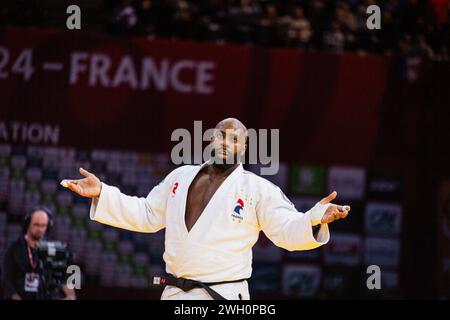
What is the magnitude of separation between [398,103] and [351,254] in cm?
217

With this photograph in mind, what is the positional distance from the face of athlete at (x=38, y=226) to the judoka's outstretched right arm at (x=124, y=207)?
2861 millimetres

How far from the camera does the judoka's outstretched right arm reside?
17.5 ft

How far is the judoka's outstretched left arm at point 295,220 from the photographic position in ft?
15.8

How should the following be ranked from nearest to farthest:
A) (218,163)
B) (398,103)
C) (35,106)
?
(218,163) → (35,106) → (398,103)

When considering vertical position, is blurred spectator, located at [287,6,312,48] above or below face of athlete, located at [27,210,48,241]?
above

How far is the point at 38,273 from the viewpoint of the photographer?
25.9 ft

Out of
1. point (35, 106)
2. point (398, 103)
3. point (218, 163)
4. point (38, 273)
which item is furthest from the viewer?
point (398, 103)

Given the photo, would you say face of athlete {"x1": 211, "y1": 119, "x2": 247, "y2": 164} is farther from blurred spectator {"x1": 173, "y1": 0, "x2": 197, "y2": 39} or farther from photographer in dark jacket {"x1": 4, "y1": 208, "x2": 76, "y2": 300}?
blurred spectator {"x1": 173, "y1": 0, "x2": 197, "y2": 39}

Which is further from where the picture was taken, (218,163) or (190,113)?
(190,113)

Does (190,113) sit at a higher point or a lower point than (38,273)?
higher

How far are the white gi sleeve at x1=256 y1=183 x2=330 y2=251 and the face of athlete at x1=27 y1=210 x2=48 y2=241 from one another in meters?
3.54

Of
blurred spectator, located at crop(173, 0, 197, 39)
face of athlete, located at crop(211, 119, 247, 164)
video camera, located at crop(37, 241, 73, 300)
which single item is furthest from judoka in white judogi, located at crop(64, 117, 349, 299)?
blurred spectator, located at crop(173, 0, 197, 39)

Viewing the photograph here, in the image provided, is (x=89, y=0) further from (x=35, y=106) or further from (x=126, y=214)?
(x=126, y=214)

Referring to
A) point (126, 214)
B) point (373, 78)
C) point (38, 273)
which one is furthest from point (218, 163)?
point (373, 78)
